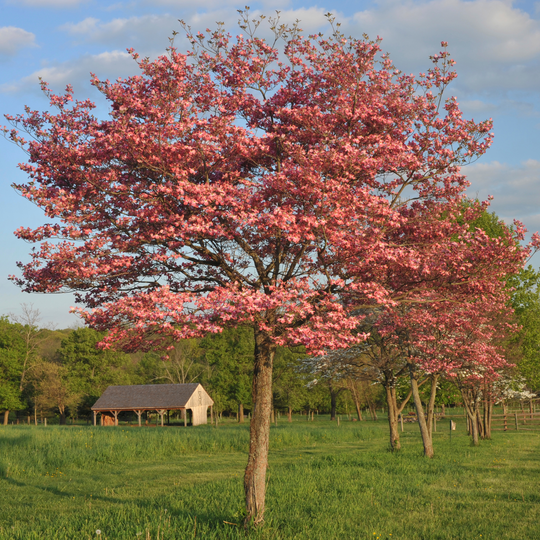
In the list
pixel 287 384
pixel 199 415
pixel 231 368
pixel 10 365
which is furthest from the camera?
pixel 10 365

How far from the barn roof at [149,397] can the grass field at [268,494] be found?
42155 mm

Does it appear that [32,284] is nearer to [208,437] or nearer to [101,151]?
[101,151]

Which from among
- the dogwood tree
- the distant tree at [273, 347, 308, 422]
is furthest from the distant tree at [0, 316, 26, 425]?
the dogwood tree

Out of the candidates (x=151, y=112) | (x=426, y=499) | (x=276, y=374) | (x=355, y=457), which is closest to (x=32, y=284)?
(x=151, y=112)

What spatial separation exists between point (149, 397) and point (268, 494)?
58.8 m

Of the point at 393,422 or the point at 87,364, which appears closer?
the point at 393,422

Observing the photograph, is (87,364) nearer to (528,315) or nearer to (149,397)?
(149,397)

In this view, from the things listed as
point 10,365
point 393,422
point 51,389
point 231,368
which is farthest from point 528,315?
point 10,365

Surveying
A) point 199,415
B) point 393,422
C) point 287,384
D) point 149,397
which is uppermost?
point 393,422

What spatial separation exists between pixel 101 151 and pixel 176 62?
83.5 inches

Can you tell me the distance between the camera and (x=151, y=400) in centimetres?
6669

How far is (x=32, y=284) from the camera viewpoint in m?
8.75

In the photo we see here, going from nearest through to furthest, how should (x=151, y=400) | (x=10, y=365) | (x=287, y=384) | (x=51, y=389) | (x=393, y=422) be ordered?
(x=393, y=422), (x=151, y=400), (x=51, y=389), (x=287, y=384), (x=10, y=365)

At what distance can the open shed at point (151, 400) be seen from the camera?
65438 millimetres
